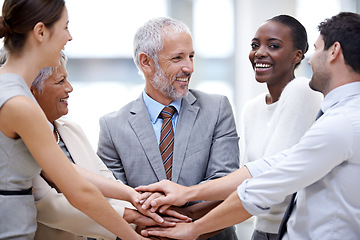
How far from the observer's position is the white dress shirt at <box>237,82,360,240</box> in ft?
5.38

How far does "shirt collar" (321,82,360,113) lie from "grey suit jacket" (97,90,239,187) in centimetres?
66

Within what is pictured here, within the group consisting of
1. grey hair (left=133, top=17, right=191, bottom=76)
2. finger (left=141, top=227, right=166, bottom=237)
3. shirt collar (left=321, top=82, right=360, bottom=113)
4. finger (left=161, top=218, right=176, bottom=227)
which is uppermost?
grey hair (left=133, top=17, right=191, bottom=76)

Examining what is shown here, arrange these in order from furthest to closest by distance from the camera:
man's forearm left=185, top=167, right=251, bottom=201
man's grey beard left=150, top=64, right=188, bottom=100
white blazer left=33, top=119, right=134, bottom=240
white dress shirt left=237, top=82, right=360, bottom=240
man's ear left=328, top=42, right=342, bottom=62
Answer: man's grey beard left=150, top=64, right=188, bottom=100 < man's forearm left=185, top=167, right=251, bottom=201 < white blazer left=33, top=119, right=134, bottom=240 < man's ear left=328, top=42, right=342, bottom=62 < white dress shirt left=237, top=82, right=360, bottom=240

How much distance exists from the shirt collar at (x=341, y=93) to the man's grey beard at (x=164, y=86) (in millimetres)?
812

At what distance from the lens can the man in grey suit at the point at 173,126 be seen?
2.29 metres

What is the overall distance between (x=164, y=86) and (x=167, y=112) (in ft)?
0.42

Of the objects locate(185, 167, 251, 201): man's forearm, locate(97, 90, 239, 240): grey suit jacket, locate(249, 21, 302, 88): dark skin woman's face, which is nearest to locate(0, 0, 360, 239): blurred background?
locate(249, 21, 302, 88): dark skin woman's face

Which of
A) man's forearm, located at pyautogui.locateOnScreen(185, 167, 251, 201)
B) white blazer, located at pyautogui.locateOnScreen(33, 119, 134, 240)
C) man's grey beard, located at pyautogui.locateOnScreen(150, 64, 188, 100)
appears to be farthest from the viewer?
man's grey beard, located at pyautogui.locateOnScreen(150, 64, 188, 100)

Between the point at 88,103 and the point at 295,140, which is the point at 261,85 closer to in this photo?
the point at 88,103

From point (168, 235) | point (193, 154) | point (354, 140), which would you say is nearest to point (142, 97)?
point (193, 154)

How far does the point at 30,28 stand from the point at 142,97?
2.96ft

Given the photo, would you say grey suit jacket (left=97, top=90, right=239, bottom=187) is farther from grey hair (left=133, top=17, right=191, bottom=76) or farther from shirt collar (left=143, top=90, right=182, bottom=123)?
grey hair (left=133, top=17, right=191, bottom=76)

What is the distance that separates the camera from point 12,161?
5.28 ft

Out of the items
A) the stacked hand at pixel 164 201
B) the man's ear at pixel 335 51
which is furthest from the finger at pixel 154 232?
the man's ear at pixel 335 51
